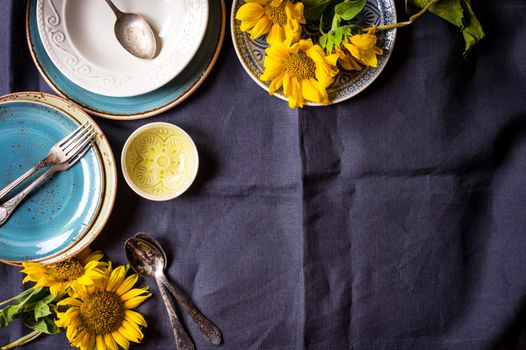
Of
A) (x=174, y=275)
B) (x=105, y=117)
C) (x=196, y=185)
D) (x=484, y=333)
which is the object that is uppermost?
(x=105, y=117)

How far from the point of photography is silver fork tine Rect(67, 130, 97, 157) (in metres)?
0.70

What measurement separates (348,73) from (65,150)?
0.42 metres

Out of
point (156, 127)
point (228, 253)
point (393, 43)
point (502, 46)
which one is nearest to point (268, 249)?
point (228, 253)

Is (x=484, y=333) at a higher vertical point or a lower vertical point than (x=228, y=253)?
lower

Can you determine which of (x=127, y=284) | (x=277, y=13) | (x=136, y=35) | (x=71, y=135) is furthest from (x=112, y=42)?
(x=127, y=284)

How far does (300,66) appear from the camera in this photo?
2.19 ft

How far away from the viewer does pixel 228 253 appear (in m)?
0.75

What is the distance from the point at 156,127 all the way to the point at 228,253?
218mm

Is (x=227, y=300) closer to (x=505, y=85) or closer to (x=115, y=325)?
(x=115, y=325)

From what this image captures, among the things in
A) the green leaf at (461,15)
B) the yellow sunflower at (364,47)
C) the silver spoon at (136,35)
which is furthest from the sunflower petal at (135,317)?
the green leaf at (461,15)

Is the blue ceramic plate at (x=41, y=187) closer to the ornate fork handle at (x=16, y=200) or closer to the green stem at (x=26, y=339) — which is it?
the ornate fork handle at (x=16, y=200)

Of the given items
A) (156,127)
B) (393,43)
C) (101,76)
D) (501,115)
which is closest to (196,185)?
(156,127)

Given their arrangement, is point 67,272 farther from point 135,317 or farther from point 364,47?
point 364,47

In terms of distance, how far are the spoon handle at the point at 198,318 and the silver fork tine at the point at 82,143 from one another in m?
0.22
